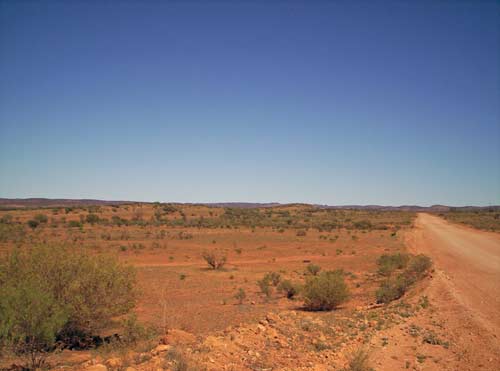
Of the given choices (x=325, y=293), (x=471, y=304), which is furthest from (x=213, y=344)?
(x=471, y=304)

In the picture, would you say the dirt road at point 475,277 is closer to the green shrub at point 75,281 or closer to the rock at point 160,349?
the rock at point 160,349

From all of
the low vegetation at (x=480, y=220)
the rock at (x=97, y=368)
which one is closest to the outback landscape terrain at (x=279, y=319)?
the rock at (x=97, y=368)

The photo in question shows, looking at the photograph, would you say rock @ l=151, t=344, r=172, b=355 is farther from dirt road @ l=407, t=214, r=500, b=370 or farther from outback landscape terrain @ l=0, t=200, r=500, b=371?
dirt road @ l=407, t=214, r=500, b=370

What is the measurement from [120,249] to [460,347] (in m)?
27.4

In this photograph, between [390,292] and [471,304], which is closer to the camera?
[471,304]

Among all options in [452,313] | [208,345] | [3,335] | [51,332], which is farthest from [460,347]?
[3,335]

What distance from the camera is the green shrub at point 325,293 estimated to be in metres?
13.8

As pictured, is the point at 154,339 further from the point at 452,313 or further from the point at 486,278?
the point at 486,278

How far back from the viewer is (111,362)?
696 centimetres

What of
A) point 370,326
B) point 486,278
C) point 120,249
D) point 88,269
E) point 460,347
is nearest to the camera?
point 460,347

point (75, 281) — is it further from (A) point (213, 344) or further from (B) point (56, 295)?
(A) point (213, 344)

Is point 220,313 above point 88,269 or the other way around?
the other way around

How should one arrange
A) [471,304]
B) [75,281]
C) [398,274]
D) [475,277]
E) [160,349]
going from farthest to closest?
[398,274] → [475,277] → [471,304] → [75,281] → [160,349]

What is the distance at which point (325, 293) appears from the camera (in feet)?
45.1
